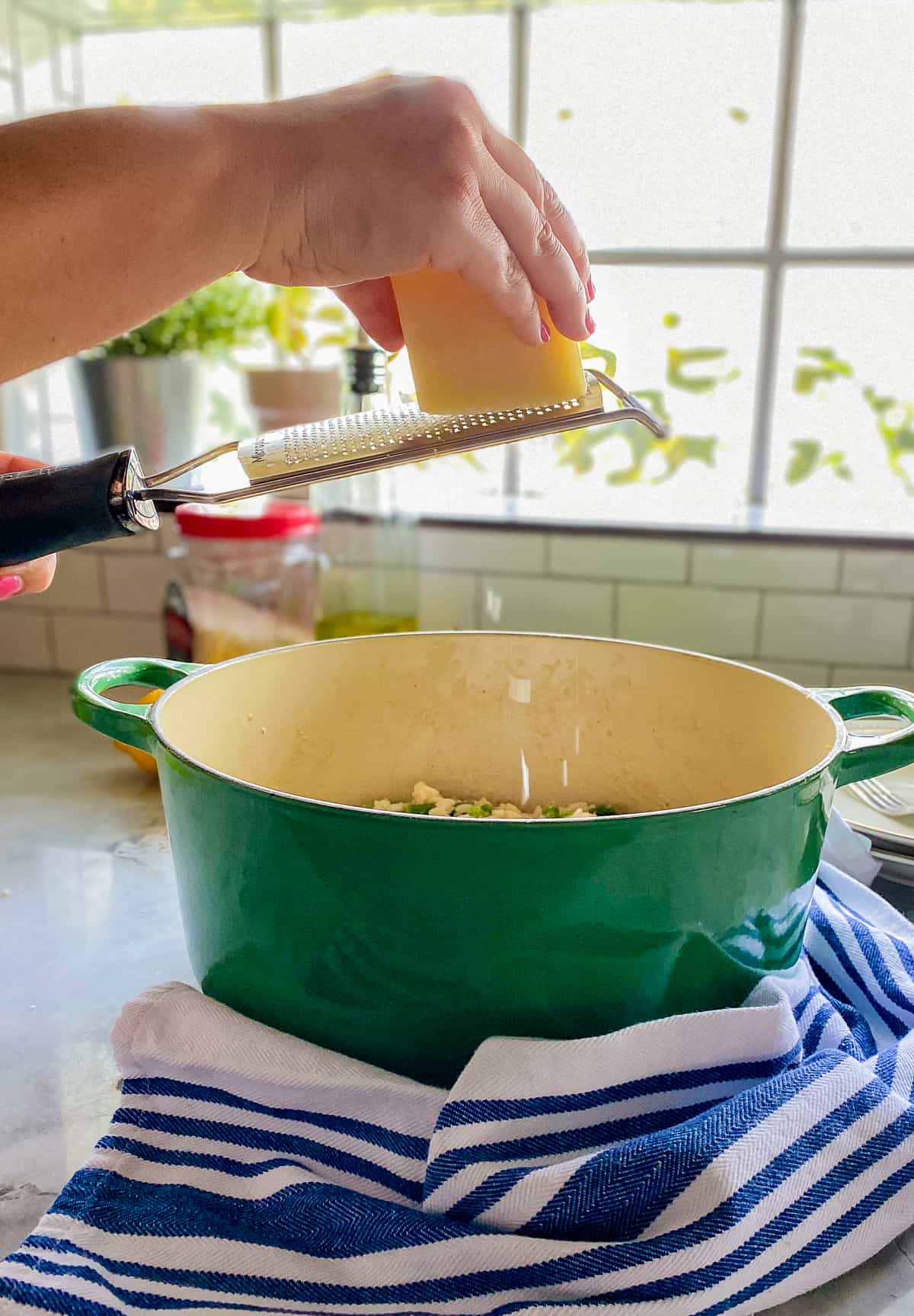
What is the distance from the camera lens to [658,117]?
46.6 inches

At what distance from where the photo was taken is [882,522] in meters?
1.12

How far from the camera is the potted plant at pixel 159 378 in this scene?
47.1 inches

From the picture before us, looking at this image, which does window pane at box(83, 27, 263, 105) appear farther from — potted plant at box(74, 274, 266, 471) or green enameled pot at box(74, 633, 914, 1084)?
green enameled pot at box(74, 633, 914, 1084)

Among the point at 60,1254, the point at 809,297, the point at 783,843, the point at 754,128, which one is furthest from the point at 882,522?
the point at 60,1254

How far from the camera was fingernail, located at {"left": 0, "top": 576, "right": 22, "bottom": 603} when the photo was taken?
0.57 meters

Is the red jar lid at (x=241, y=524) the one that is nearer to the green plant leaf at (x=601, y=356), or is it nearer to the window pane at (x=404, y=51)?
the green plant leaf at (x=601, y=356)

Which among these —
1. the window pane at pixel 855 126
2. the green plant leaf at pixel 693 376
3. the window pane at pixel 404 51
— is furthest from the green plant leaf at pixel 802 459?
the window pane at pixel 404 51

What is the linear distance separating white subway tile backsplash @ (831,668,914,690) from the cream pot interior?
1.64ft

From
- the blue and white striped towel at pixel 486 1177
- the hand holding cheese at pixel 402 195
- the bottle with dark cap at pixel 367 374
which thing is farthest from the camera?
the bottle with dark cap at pixel 367 374

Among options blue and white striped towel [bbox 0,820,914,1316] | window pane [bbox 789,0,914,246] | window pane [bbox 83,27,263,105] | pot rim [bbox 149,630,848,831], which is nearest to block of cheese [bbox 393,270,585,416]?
pot rim [bbox 149,630,848,831]

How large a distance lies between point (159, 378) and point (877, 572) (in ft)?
2.51

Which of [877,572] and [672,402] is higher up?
[672,402]

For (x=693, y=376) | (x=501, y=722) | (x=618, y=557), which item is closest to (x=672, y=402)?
(x=693, y=376)

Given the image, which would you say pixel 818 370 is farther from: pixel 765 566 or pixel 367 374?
pixel 367 374
